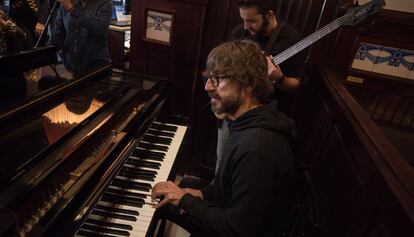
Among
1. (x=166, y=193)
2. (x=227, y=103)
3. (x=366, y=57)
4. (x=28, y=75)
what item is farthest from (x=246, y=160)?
(x=366, y=57)

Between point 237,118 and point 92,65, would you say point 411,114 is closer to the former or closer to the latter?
point 237,118

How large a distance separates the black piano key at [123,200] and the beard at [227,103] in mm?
555

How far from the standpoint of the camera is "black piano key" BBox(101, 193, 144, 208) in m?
1.27

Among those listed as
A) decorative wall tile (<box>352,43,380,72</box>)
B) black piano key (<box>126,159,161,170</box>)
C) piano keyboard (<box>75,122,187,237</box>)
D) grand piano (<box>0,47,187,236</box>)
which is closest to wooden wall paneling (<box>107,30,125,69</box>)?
grand piano (<box>0,47,187,236</box>)

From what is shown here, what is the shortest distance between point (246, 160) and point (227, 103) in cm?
34

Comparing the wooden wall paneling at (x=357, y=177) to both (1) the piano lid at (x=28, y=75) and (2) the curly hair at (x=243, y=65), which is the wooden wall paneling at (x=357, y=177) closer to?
(2) the curly hair at (x=243, y=65)

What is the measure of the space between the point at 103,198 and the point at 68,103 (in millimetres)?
580

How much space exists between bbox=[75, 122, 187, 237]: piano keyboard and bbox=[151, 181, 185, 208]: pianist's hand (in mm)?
55

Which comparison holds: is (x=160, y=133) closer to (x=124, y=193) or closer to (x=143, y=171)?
(x=143, y=171)

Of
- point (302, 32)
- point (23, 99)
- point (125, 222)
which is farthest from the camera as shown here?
point (302, 32)

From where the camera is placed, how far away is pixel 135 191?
1.39 m

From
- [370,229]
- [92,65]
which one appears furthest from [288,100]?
[92,65]

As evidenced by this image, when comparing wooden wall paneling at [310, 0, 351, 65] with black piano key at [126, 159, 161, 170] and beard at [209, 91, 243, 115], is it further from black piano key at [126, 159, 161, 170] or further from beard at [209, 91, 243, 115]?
black piano key at [126, 159, 161, 170]

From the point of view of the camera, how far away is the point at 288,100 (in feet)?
8.12
